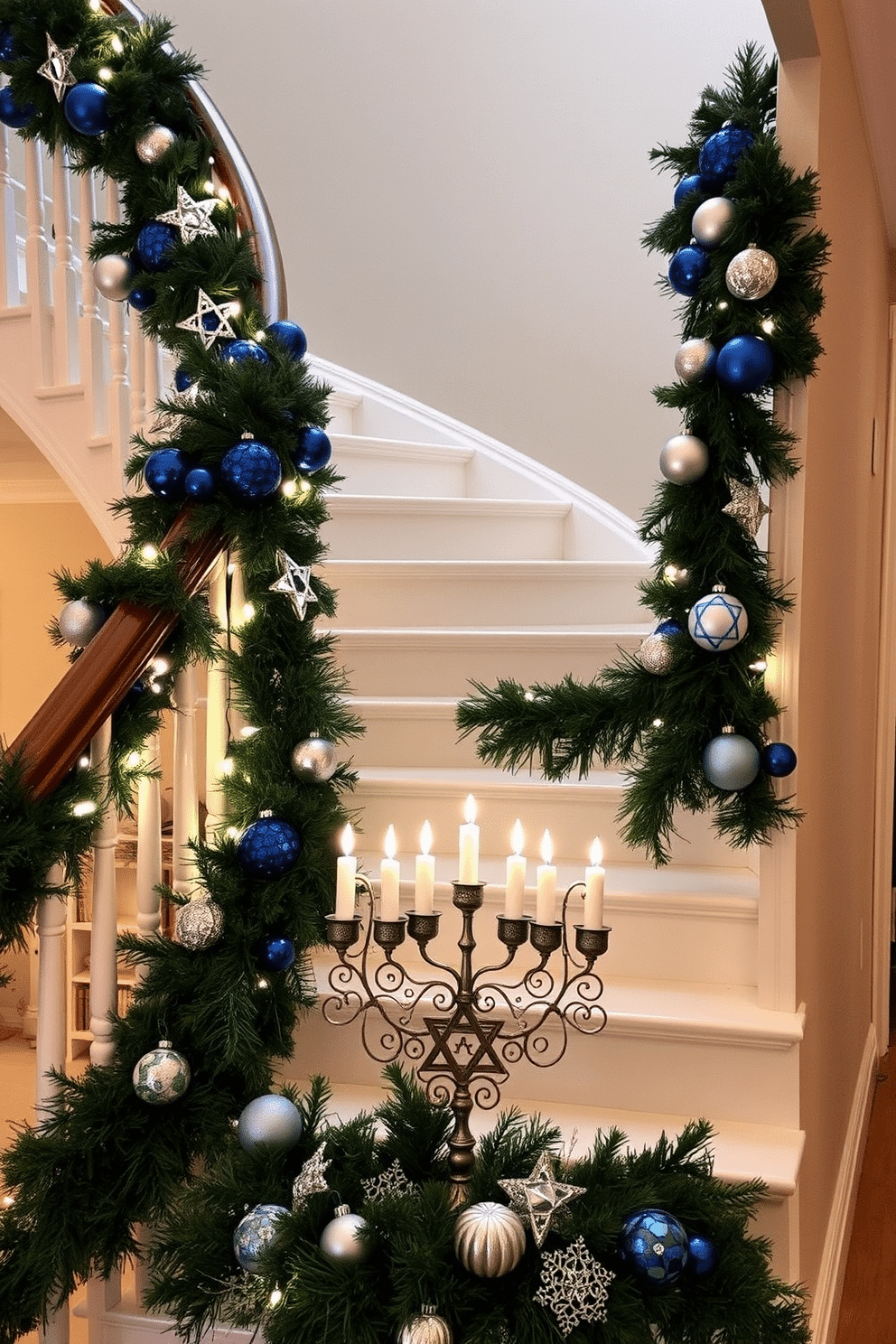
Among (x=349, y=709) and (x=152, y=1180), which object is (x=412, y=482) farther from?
(x=152, y=1180)

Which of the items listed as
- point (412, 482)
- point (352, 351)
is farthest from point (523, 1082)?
point (352, 351)

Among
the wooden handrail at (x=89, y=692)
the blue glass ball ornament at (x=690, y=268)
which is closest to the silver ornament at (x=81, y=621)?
the wooden handrail at (x=89, y=692)

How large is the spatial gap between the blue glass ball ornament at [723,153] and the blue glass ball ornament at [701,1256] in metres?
1.51

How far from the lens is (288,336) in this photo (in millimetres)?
1901

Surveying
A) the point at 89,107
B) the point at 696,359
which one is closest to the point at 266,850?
the point at 696,359

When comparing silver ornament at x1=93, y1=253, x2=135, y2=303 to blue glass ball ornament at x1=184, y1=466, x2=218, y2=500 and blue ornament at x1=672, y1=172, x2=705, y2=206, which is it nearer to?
blue glass ball ornament at x1=184, y1=466, x2=218, y2=500

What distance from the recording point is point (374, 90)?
402cm

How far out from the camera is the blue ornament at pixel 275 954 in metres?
1.71

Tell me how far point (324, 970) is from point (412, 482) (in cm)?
197

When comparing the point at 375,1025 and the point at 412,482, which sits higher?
the point at 412,482

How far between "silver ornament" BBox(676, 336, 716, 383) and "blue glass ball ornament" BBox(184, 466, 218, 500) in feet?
→ 2.40

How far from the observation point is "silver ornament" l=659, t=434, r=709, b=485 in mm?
1828

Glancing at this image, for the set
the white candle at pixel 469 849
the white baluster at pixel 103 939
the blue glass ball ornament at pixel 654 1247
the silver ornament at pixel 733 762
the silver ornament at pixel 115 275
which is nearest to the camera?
the blue glass ball ornament at pixel 654 1247

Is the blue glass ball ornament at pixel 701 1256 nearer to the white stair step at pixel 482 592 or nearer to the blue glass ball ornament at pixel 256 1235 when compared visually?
the blue glass ball ornament at pixel 256 1235
